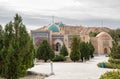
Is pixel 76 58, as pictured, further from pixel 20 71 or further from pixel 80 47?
pixel 20 71

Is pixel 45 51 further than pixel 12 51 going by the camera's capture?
Yes

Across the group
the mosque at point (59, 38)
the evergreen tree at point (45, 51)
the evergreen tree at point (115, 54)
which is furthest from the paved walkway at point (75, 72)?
the mosque at point (59, 38)

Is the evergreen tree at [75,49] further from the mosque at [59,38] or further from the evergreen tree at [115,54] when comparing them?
the mosque at [59,38]

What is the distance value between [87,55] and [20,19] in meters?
21.2

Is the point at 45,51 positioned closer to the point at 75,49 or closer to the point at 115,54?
the point at 75,49

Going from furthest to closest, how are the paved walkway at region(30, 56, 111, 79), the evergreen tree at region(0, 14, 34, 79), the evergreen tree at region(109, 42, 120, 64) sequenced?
the evergreen tree at region(109, 42, 120, 64)
the paved walkway at region(30, 56, 111, 79)
the evergreen tree at region(0, 14, 34, 79)

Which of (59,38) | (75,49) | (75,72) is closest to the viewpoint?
(75,72)

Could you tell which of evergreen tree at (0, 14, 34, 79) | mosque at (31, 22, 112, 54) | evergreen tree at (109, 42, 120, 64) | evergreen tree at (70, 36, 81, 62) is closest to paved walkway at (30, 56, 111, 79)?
evergreen tree at (109, 42, 120, 64)

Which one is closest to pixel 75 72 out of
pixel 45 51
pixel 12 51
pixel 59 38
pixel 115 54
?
pixel 12 51

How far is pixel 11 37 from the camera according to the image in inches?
503

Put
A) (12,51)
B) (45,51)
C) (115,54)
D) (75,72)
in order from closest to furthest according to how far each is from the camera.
→ (12,51)
(75,72)
(115,54)
(45,51)

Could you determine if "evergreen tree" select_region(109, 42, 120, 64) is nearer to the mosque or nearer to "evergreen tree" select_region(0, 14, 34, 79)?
"evergreen tree" select_region(0, 14, 34, 79)

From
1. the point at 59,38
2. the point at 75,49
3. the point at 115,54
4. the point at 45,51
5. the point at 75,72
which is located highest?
the point at 59,38

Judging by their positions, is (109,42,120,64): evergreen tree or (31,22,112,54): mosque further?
(31,22,112,54): mosque
